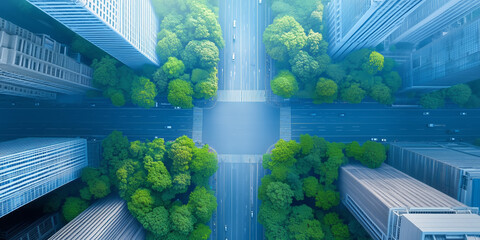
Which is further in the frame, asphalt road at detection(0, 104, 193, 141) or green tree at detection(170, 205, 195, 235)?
asphalt road at detection(0, 104, 193, 141)

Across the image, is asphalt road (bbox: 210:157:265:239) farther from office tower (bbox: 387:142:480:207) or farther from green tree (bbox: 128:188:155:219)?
office tower (bbox: 387:142:480:207)

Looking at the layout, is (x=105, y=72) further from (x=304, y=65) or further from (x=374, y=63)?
(x=374, y=63)

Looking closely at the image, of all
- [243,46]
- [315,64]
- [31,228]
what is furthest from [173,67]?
[31,228]

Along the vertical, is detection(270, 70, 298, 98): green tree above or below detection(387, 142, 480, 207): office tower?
above

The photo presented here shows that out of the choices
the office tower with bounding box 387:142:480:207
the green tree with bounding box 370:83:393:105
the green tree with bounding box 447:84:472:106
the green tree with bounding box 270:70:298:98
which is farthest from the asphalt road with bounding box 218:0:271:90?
the green tree with bounding box 447:84:472:106

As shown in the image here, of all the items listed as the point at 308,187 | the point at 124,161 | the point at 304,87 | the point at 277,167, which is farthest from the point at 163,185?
the point at 304,87

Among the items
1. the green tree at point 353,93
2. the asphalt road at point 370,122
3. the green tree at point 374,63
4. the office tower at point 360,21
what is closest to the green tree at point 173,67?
the asphalt road at point 370,122

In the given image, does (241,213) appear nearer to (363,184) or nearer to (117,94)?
(363,184)

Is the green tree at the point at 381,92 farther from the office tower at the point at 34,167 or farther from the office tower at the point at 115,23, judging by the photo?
the office tower at the point at 34,167
